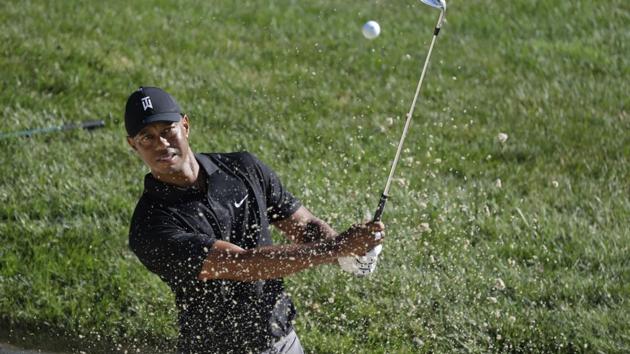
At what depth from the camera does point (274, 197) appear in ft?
16.3

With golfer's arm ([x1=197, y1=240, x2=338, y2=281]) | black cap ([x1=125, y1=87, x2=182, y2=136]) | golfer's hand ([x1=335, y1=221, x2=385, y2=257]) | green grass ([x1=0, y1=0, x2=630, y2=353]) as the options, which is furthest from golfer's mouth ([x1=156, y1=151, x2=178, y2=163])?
green grass ([x1=0, y1=0, x2=630, y2=353])

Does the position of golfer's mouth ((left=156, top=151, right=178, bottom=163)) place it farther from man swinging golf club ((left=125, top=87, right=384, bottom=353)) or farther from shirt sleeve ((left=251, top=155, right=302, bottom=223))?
shirt sleeve ((left=251, top=155, right=302, bottom=223))

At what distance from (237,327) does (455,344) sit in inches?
74.8

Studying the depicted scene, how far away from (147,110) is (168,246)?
1.87 ft

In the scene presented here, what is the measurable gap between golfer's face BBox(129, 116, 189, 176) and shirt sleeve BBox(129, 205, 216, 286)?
0.18 meters

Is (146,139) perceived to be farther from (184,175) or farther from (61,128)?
(61,128)

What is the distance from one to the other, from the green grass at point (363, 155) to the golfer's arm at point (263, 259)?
6.22 feet

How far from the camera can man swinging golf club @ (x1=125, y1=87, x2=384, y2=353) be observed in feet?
14.6

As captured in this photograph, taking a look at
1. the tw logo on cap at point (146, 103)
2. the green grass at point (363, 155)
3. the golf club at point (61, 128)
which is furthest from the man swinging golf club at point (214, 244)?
the golf club at point (61, 128)

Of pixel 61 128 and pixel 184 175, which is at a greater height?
pixel 184 175

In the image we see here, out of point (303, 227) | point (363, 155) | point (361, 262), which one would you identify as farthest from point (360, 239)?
point (363, 155)

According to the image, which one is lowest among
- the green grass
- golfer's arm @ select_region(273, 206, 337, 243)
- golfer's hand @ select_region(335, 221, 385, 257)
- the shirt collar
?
the green grass

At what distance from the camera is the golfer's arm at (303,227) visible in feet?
16.4

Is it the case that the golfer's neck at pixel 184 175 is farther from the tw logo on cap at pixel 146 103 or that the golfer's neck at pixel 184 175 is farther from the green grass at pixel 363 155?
the green grass at pixel 363 155
